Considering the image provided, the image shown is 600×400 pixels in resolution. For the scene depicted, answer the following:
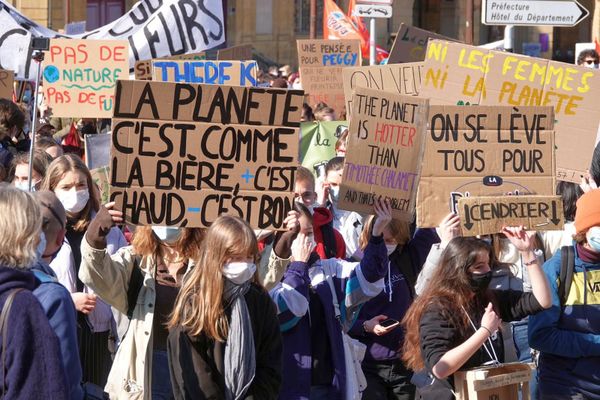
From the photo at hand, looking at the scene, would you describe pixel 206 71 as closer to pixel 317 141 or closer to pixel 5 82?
pixel 5 82

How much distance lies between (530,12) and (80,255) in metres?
4.70

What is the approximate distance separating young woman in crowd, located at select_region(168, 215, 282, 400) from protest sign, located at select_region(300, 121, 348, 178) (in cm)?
707

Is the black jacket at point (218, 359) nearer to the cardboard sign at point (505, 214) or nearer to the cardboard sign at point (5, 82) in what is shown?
the cardboard sign at point (505, 214)

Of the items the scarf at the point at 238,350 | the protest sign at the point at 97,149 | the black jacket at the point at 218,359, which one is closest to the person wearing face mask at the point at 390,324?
the black jacket at the point at 218,359

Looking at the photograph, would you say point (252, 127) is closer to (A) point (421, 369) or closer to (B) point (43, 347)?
(A) point (421, 369)

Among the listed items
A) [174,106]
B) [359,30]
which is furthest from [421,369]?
[359,30]

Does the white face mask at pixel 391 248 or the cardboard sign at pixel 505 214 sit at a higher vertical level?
the cardboard sign at pixel 505 214

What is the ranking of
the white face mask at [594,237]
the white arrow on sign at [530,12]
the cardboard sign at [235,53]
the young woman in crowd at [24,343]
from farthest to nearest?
the cardboard sign at [235,53] → the white arrow on sign at [530,12] → the white face mask at [594,237] → the young woman in crowd at [24,343]

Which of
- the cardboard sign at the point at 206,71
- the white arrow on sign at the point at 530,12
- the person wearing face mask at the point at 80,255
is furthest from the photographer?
the white arrow on sign at the point at 530,12

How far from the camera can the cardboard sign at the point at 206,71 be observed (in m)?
9.48

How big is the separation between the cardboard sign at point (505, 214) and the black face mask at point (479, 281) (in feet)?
1.55

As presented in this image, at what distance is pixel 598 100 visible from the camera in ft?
25.8

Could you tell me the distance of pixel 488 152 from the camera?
6543 millimetres

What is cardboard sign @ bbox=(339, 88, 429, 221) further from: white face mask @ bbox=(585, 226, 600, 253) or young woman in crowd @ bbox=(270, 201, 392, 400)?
white face mask @ bbox=(585, 226, 600, 253)
